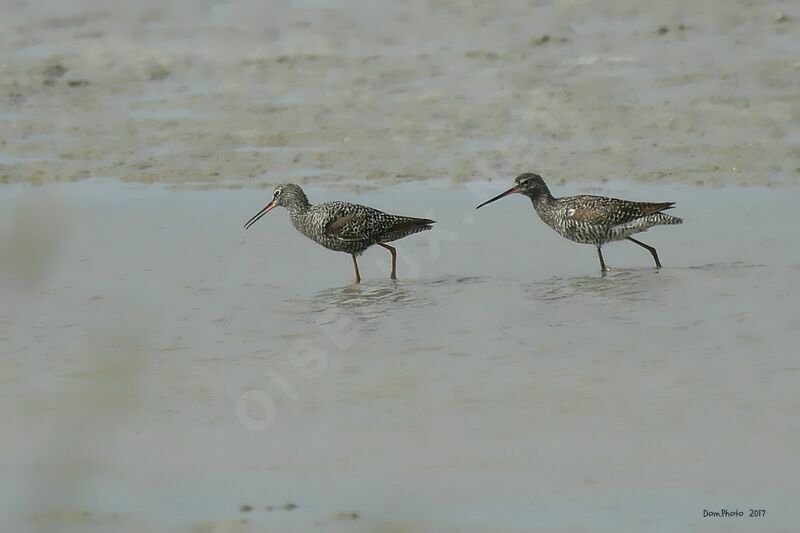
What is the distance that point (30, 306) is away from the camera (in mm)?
8469

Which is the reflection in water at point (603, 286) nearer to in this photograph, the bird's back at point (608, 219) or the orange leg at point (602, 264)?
the orange leg at point (602, 264)

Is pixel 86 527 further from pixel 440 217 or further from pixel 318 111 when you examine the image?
pixel 318 111

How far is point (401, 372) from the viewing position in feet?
22.7

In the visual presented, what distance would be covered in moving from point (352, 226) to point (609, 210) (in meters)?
1.86

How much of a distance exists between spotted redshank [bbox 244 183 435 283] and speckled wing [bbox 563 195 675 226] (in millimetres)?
1081

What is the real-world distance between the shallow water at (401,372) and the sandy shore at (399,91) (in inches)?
42.5

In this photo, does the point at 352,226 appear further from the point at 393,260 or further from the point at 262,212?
the point at 262,212

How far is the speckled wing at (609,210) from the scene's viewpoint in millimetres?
9820

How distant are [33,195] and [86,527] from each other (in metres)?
2.91

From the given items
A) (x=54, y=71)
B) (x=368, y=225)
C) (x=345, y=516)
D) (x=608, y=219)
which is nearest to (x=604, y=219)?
(x=608, y=219)

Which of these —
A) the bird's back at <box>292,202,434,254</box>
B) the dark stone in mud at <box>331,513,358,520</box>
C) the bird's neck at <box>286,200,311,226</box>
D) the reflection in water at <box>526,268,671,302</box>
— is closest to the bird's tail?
the reflection in water at <box>526,268,671,302</box>

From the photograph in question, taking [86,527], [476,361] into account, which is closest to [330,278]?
[476,361]

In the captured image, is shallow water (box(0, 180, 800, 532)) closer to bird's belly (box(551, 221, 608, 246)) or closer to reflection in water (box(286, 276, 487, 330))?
reflection in water (box(286, 276, 487, 330))

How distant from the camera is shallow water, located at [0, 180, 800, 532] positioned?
4.70 m
